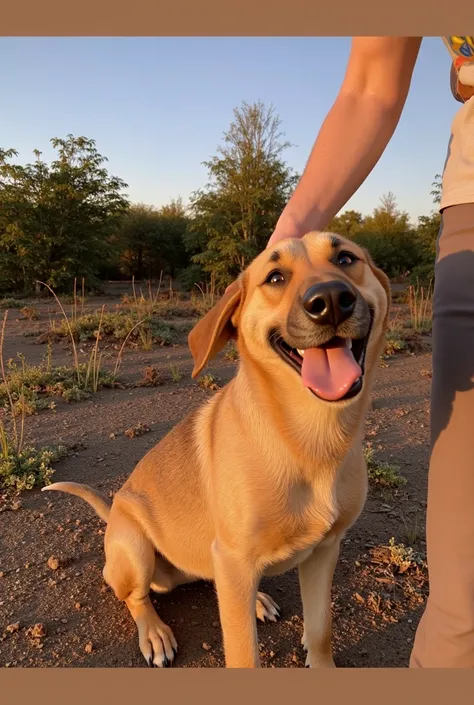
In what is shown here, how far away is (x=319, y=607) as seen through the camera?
2.25m

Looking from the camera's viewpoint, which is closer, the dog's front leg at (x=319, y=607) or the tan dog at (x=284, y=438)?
the tan dog at (x=284, y=438)

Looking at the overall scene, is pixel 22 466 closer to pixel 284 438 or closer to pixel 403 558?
pixel 284 438

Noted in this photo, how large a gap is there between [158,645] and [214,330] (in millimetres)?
1603

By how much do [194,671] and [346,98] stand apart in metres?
2.07

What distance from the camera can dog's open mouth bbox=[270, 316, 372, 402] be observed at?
175 centimetres

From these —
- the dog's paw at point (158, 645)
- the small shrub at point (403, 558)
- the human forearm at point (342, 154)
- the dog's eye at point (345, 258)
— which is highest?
the human forearm at point (342, 154)

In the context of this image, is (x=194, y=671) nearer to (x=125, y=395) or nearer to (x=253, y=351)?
(x=253, y=351)

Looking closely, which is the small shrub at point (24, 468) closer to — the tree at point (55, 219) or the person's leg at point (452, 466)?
the person's leg at point (452, 466)

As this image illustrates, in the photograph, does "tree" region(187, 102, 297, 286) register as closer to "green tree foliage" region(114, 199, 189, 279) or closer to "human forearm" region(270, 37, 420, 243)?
"green tree foliage" region(114, 199, 189, 279)

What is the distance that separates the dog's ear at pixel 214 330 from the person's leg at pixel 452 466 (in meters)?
0.90

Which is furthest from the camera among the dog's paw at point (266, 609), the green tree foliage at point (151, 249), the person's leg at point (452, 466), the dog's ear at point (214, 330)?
the green tree foliage at point (151, 249)

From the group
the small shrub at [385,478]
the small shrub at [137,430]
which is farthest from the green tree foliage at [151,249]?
the small shrub at [385,478]

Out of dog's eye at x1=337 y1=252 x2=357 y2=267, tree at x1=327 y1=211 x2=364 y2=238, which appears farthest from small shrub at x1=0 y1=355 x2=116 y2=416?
tree at x1=327 y1=211 x2=364 y2=238

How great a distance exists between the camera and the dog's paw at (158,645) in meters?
2.33
